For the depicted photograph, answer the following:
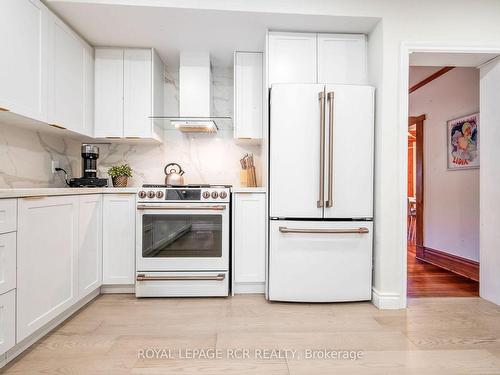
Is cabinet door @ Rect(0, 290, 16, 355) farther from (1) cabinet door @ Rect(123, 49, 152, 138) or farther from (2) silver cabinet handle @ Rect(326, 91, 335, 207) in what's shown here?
(2) silver cabinet handle @ Rect(326, 91, 335, 207)

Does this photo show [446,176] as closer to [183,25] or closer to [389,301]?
[389,301]

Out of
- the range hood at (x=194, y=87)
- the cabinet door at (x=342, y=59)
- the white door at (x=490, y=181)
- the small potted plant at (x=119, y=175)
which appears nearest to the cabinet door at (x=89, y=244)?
the small potted plant at (x=119, y=175)

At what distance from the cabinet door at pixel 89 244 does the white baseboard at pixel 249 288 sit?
3.88ft

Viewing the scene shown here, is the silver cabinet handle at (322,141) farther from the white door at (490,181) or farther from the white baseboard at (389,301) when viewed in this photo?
the white door at (490,181)

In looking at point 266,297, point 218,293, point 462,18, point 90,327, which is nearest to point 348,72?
point 462,18

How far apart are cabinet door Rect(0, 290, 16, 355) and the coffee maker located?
1.25 metres

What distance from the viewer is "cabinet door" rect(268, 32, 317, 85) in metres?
2.50

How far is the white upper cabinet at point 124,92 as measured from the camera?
2.77m

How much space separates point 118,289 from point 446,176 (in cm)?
396

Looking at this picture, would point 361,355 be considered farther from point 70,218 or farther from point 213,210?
point 70,218

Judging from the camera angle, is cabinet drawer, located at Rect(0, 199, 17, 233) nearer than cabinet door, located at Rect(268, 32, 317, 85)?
Yes

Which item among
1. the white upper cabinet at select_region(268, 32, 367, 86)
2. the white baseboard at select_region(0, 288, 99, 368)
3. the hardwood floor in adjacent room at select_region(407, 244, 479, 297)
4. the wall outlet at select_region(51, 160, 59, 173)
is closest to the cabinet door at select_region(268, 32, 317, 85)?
the white upper cabinet at select_region(268, 32, 367, 86)

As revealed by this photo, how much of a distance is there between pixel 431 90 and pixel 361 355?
3692 mm

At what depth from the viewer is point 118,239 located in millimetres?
Result: 2506
